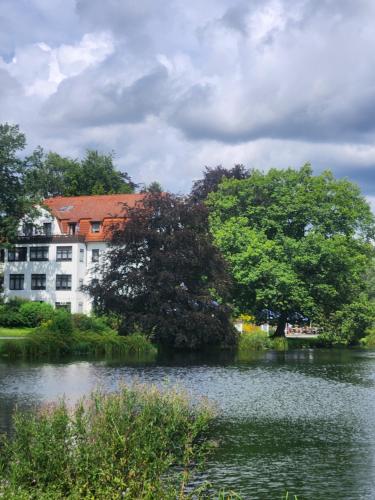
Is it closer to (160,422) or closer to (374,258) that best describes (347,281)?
(374,258)

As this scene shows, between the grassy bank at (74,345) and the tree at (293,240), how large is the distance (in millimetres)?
14938

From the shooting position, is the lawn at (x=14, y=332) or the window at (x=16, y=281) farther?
the window at (x=16, y=281)

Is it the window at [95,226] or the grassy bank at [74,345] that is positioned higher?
the window at [95,226]

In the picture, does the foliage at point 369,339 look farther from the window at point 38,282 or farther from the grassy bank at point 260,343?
the window at point 38,282

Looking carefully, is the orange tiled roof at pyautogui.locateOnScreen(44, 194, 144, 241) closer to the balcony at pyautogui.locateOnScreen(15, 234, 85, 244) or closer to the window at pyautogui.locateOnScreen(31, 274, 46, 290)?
the balcony at pyautogui.locateOnScreen(15, 234, 85, 244)

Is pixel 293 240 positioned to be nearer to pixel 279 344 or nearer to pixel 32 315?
pixel 279 344

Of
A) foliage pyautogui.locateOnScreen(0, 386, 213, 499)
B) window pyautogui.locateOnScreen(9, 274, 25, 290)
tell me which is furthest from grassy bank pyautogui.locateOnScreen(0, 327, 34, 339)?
foliage pyautogui.locateOnScreen(0, 386, 213, 499)

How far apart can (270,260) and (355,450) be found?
49.8 metres

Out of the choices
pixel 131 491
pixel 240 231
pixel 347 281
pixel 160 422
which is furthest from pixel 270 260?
pixel 131 491

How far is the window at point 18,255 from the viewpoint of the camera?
89.6 metres

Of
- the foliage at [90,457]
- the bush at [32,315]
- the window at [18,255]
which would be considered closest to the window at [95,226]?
the window at [18,255]

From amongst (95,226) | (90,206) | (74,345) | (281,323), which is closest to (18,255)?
(95,226)

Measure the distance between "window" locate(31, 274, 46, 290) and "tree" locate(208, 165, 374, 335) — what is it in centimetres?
2331

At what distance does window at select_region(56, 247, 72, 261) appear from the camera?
288ft
